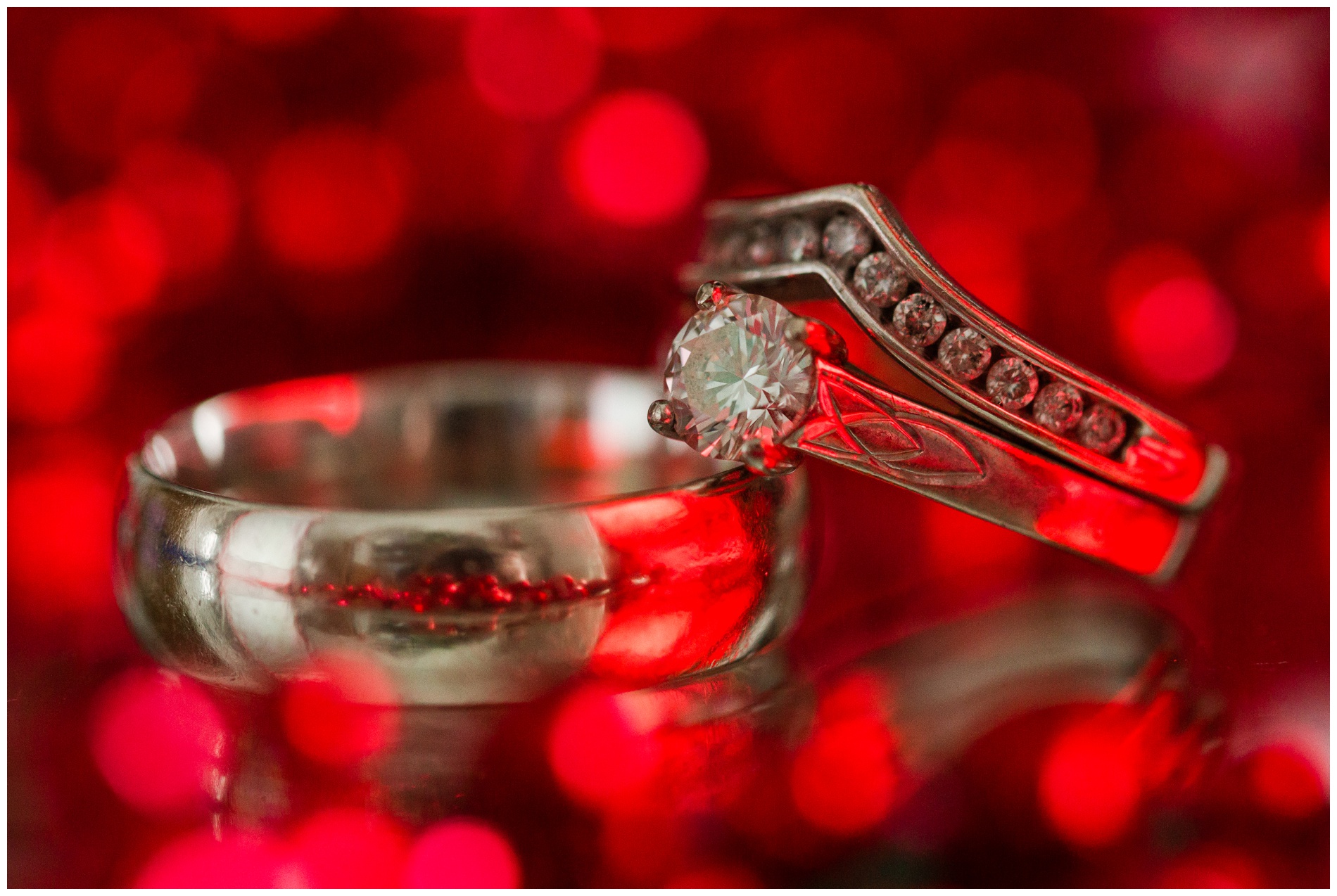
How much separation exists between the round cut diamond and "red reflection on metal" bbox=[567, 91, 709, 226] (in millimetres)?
490

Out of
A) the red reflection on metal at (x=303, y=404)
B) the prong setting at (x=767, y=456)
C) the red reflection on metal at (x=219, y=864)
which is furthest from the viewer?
the red reflection on metal at (x=303, y=404)

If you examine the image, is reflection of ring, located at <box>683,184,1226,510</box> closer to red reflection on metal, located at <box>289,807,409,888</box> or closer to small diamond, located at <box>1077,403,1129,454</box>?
small diamond, located at <box>1077,403,1129,454</box>

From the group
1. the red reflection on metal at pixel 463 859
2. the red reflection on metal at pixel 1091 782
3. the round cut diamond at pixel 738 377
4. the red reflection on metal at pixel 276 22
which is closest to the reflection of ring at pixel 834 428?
the round cut diamond at pixel 738 377

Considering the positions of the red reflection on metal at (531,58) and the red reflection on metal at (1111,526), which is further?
the red reflection on metal at (531,58)

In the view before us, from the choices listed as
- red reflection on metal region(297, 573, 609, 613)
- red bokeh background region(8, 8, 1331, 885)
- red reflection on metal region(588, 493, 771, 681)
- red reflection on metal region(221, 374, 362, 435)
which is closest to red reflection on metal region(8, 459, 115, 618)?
red bokeh background region(8, 8, 1331, 885)

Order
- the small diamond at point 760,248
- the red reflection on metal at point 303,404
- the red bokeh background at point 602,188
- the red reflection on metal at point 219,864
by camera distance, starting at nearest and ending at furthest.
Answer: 1. the red reflection on metal at point 219,864
2. the small diamond at point 760,248
3. the red reflection on metal at point 303,404
4. the red bokeh background at point 602,188

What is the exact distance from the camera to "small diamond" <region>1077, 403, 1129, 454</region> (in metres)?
0.63

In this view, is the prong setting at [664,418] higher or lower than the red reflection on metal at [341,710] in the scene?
higher

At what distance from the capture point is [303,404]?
91cm

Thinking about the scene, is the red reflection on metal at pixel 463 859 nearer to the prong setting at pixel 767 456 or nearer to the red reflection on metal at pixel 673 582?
the red reflection on metal at pixel 673 582

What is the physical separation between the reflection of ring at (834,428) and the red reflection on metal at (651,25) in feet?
1.60

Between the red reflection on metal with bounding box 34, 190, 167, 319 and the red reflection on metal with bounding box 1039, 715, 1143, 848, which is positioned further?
the red reflection on metal with bounding box 34, 190, 167, 319

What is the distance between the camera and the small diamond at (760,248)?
2.31ft

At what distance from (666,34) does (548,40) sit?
112 millimetres
